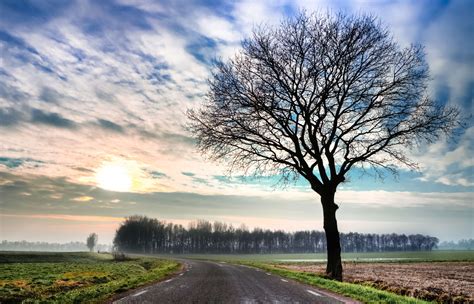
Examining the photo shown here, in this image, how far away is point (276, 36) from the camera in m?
19.8

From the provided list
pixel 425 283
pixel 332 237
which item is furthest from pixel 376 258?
pixel 332 237

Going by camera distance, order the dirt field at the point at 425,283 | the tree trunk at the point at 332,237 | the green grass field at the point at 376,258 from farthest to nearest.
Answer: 1. the green grass field at the point at 376,258
2. the tree trunk at the point at 332,237
3. the dirt field at the point at 425,283

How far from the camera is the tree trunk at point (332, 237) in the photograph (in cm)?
1886

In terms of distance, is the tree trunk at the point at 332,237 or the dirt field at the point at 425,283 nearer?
the dirt field at the point at 425,283

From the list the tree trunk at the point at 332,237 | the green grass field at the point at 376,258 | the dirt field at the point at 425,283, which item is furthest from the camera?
the green grass field at the point at 376,258

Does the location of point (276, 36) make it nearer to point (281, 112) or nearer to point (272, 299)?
point (281, 112)

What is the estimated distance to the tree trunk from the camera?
18859 millimetres

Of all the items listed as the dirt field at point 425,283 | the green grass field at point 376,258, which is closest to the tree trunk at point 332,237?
the dirt field at point 425,283

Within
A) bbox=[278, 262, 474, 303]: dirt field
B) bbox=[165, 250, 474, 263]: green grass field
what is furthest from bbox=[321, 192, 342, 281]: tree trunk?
bbox=[165, 250, 474, 263]: green grass field

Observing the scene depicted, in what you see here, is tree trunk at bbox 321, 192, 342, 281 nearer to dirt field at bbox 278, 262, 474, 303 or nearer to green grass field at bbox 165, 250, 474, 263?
dirt field at bbox 278, 262, 474, 303

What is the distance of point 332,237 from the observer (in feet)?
63.4

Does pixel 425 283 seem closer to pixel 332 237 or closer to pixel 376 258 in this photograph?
pixel 332 237

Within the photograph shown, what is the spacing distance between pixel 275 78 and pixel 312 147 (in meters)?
4.55

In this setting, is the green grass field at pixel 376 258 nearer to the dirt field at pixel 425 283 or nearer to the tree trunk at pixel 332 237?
the dirt field at pixel 425 283
